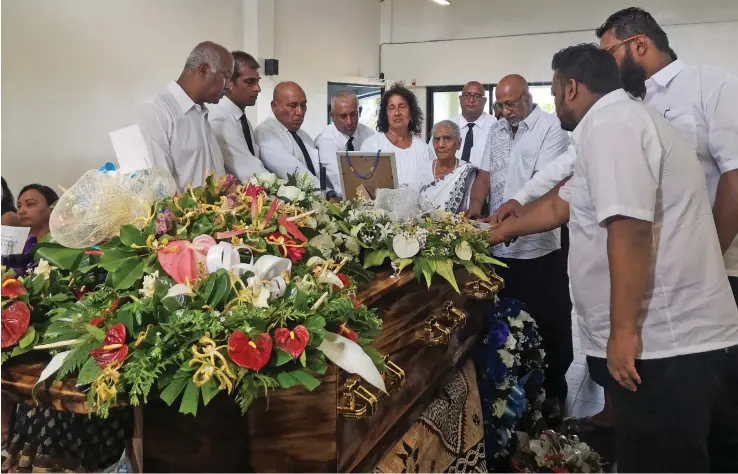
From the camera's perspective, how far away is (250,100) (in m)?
3.84

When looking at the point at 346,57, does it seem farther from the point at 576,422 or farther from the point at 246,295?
the point at 246,295

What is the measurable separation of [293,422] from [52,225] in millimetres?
682

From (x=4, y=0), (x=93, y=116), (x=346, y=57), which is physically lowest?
(x=93, y=116)

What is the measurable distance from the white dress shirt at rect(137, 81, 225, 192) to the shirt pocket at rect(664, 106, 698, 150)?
188 cm

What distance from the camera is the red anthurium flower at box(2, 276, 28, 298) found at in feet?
4.23

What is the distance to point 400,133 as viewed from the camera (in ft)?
12.9

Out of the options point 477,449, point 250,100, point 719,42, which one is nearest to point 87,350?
point 477,449

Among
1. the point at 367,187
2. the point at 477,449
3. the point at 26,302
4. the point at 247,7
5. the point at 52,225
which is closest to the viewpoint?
the point at 26,302

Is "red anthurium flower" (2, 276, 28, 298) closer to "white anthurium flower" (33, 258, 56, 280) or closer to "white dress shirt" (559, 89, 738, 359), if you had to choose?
"white anthurium flower" (33, 258, 56, 280)

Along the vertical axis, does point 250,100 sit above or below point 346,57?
below

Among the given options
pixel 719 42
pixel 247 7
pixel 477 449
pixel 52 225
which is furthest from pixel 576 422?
pixel 719 42

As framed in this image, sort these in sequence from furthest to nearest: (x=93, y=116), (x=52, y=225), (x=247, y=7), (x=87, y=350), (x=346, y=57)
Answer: (x=346, y=57) → (x=247, y=7) → (x=93, y=116) → (x=52, y=225) → (x=87, y=350)

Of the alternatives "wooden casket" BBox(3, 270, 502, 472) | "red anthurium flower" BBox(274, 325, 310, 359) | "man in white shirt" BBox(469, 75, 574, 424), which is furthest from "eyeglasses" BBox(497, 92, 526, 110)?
"red anthurium flower" BBox(274, 325, 310, 359)

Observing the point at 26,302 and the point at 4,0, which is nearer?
the point at 26,302
